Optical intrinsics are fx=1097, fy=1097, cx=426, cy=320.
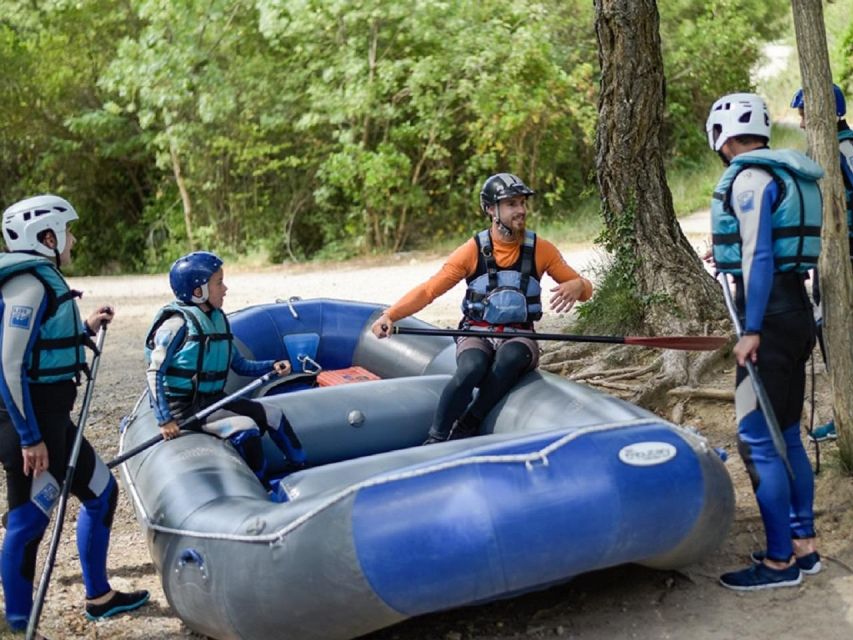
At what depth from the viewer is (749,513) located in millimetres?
4457

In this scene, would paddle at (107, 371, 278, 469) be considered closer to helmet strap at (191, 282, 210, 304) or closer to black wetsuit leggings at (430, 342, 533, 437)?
helmet strap at (191, 282, 210, 304)

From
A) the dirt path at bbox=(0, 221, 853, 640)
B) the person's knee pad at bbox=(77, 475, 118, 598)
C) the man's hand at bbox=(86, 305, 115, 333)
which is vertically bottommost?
the dirt path at bbox=(0, 221, 853, 640)

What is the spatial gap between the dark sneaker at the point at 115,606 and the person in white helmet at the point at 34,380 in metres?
0.29

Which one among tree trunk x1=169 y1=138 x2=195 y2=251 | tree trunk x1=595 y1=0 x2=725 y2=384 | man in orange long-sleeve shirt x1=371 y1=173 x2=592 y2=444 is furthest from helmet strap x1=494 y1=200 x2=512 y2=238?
tree trunk x1=169 y1=138 x2=195 y2=251

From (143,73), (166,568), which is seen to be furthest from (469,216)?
(166,568)

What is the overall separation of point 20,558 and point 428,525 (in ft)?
4.84

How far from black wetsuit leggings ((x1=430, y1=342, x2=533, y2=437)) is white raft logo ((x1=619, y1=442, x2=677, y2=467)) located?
1181mm

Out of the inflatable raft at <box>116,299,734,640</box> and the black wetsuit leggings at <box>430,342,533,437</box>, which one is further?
the black wetsuit leggings at <box>430,342,533,437</box>

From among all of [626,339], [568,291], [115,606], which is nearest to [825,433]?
[626,339]

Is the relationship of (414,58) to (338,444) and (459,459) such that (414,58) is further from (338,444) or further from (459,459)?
(459,459)

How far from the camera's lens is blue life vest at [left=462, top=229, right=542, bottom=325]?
4.72 m

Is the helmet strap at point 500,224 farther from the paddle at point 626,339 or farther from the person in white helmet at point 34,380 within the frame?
the person in white helmet at point 34,380

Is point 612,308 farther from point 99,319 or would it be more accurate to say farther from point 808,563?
point 99,319

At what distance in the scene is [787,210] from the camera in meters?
3.61
